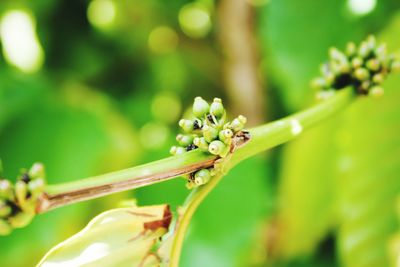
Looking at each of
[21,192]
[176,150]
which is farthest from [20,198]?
[176,150]

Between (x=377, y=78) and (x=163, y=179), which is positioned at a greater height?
(x=377, y=78)

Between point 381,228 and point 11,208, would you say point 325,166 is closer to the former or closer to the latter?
point 381,228

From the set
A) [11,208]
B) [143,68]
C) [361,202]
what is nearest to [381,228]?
[361,202]

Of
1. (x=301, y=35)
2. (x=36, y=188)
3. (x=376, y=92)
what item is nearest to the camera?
(x=36, y=188)

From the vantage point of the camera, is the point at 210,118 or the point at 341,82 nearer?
the point at 210,118

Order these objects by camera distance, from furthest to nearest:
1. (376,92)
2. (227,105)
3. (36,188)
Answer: (227,105), (376,92), (36,188)

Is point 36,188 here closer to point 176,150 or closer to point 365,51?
point 176,150
